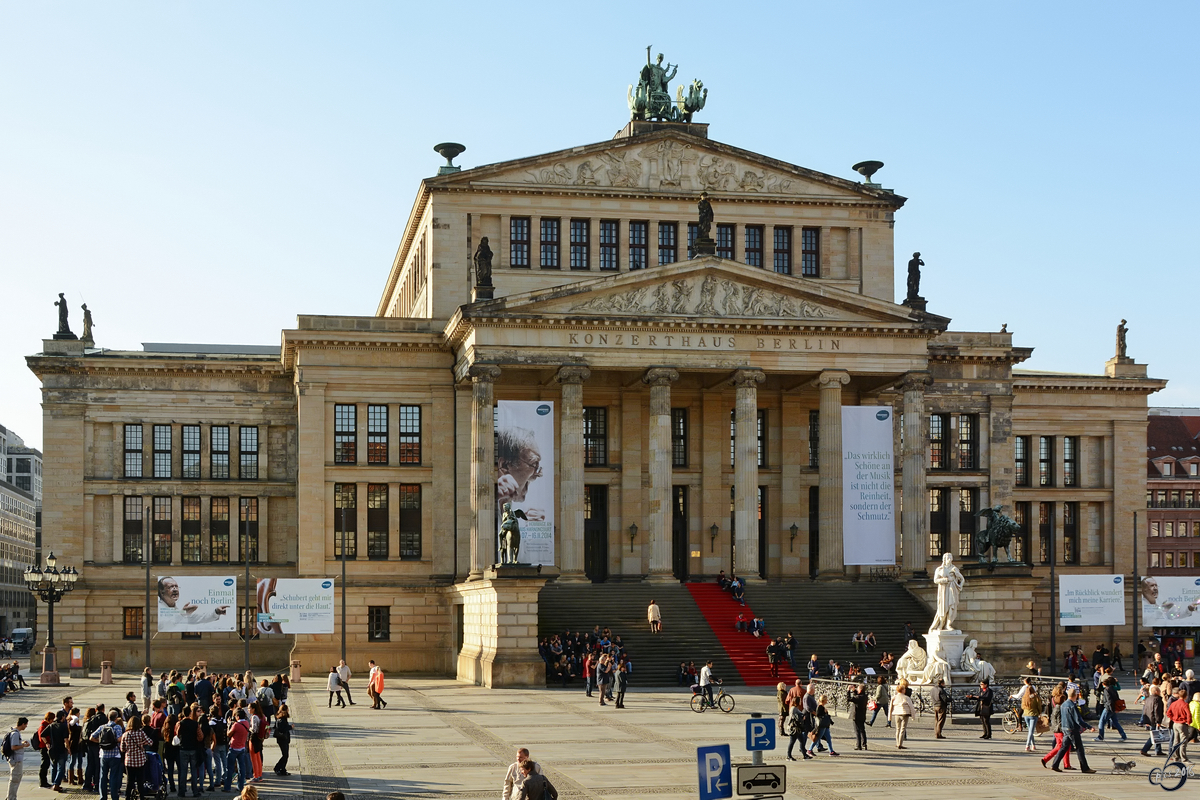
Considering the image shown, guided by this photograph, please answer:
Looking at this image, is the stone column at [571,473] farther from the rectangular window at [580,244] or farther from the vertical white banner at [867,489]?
the vertical white banner at [867,489]

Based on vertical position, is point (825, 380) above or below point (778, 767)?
above

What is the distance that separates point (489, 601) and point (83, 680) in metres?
21.0

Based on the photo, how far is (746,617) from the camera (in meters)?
63.5

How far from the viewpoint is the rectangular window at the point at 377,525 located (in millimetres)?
72875

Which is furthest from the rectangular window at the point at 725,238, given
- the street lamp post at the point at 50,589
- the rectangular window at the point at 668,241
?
the street lamp post at the point at 50,589

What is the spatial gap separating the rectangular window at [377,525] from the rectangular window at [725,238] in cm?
2072

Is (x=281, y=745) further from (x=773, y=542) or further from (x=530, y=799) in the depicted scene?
(x=773, y=542)

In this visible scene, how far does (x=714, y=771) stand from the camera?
19766 mm

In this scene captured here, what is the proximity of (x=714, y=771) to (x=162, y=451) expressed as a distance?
200ft

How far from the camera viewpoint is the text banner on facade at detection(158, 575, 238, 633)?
220 ft

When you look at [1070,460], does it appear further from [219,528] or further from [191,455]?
[191,455]

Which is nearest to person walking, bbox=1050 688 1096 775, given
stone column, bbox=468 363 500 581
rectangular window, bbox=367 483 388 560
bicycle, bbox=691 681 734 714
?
bicycle, bbox=691 681 734 714

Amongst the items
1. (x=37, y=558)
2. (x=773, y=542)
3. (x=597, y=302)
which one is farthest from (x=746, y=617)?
(x=37, y=558)

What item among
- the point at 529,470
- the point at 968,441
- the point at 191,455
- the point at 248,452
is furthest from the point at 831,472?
the point at 191,455
